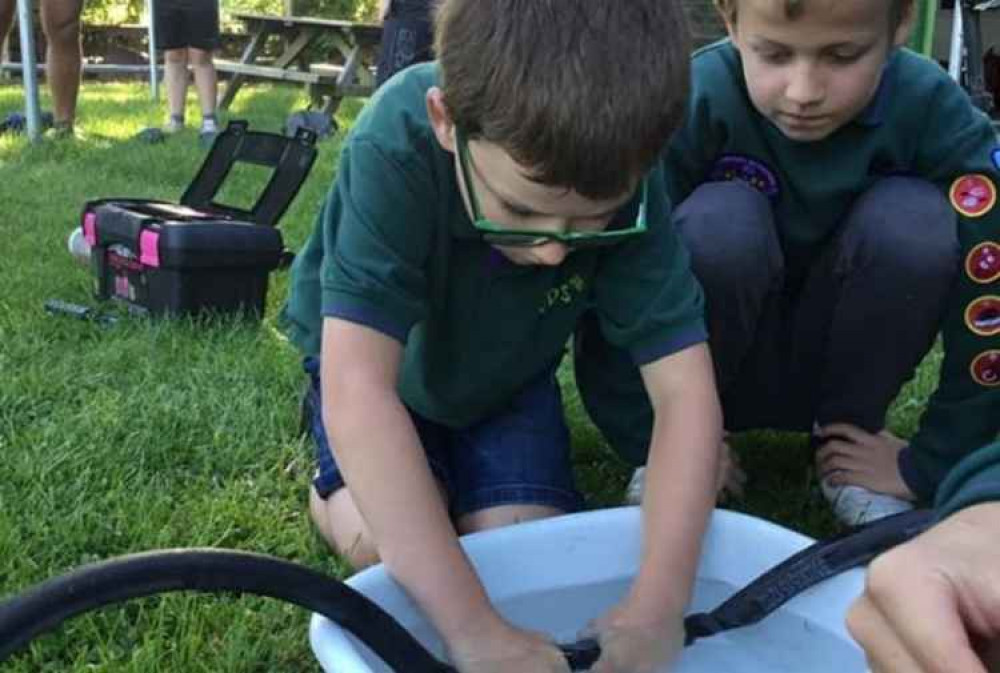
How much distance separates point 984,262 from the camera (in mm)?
1559

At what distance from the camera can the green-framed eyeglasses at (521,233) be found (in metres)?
1.16

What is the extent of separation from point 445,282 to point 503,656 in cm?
42

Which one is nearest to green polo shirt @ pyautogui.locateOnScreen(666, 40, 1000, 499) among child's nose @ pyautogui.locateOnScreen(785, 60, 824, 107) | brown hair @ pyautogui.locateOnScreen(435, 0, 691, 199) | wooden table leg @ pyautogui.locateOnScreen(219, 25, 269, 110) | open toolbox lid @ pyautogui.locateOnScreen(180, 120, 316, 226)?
child's nose @ pyautogui.locateOnScreen(785, 60, 824, 107)

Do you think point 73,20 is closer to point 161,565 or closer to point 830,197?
point 830,197

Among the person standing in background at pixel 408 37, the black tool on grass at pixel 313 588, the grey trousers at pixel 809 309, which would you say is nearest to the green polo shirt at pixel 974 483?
the black tool on grass at pixel 313 588

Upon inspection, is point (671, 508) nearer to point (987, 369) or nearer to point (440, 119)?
point (440, 119)

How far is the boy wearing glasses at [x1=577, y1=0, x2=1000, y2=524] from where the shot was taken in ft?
4.95

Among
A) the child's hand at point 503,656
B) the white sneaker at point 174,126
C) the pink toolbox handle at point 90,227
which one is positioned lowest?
the white sneaker at point 174,126

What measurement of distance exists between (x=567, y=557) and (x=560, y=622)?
0.09 metres

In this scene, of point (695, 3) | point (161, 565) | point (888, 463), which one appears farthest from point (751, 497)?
point (695, 3)

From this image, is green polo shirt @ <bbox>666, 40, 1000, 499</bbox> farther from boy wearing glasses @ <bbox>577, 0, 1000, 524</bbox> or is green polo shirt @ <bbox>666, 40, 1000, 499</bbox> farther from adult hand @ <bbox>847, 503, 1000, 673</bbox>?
adult hand @ <bbox>847, 503, 1000, 673</bbox>

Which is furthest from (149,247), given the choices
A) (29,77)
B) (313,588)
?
(29,77)

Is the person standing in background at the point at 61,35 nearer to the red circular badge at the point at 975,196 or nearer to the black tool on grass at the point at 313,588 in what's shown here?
the red circular badge at the point at 975,196

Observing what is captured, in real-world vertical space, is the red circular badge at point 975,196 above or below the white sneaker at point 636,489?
above
